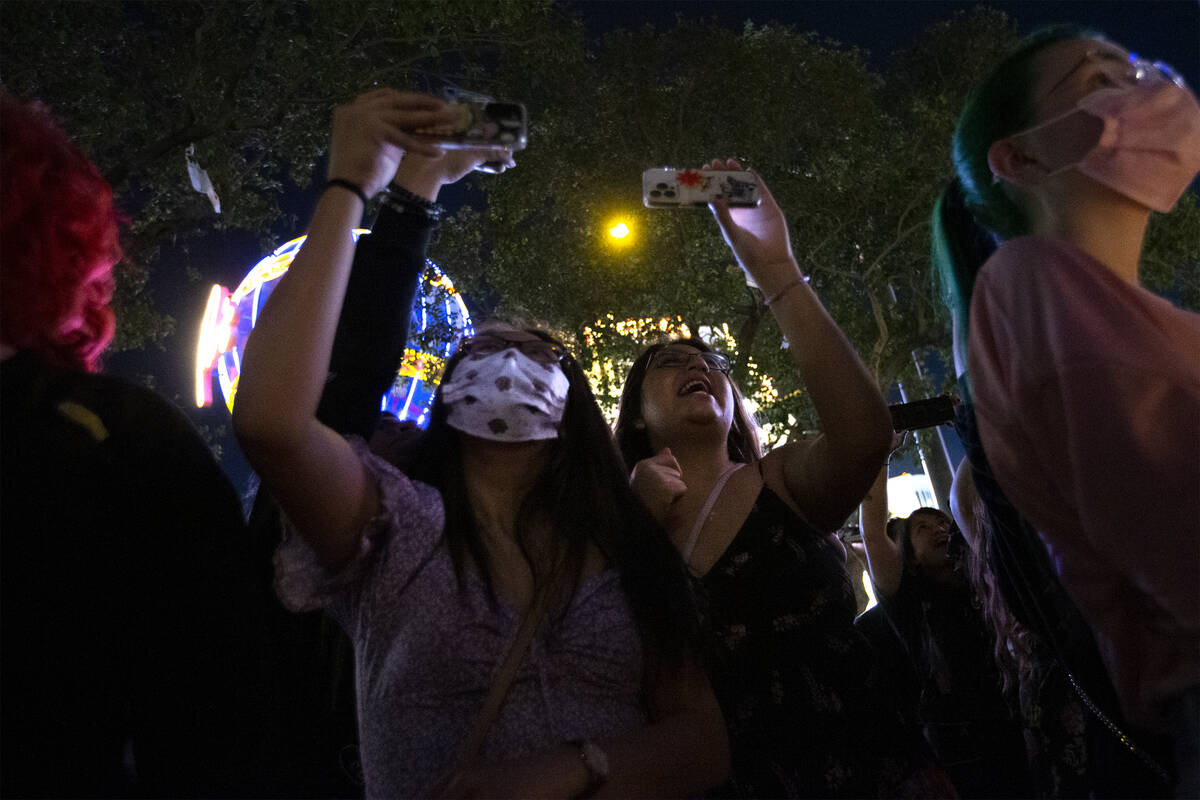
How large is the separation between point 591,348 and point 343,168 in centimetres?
1056

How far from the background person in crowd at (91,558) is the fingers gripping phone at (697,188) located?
1628 mm

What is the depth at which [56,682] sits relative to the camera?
63.5 inches

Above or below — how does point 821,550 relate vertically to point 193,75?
below

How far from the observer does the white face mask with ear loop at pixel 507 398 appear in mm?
2578

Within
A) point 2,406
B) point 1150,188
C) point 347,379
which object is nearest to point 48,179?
point 2,406

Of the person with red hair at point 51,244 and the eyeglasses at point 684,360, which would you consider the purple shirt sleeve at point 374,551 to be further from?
the eyeglasses at point 684,360

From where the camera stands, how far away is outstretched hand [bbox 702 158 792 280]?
9.22 ft

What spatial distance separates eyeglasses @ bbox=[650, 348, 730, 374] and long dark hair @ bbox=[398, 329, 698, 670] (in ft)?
2.40

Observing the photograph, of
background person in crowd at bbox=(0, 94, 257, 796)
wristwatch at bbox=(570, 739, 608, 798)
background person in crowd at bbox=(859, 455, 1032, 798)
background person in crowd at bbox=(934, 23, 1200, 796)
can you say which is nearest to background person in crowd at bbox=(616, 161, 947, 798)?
background person in crowd at bbox=(934, 23, 1200, 796)

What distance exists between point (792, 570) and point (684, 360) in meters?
1.13

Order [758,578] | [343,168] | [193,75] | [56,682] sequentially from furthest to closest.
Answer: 1. [193,75]
2. [758,578]
3. [343,168]
4. [56,682]

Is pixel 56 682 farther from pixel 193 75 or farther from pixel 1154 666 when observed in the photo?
pixel 193 75

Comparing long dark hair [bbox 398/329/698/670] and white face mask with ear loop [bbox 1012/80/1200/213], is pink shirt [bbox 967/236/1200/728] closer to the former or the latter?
white face mask with ear loop [bbox 1012/80/1200/213]

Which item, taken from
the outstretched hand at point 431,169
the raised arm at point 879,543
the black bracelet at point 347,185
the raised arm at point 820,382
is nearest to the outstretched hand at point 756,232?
the raised arm at point 820,382
